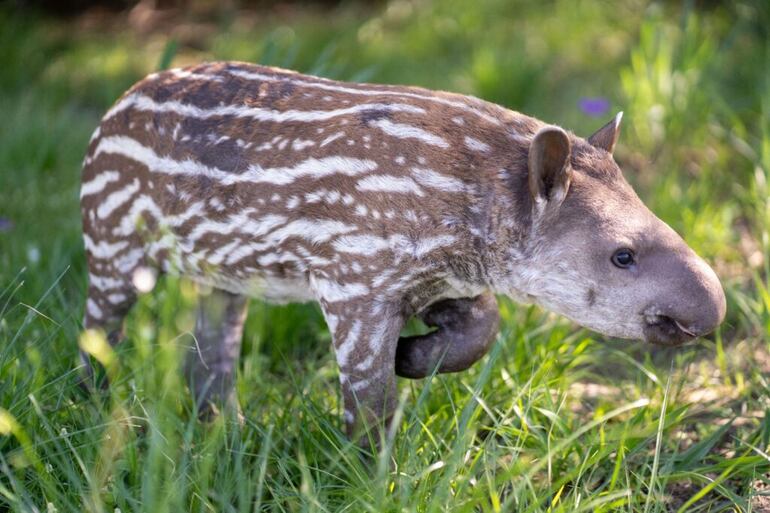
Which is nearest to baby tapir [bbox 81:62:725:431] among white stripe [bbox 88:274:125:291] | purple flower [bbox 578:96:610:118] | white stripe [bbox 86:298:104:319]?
white stripe [bbox 88:274:125:291]

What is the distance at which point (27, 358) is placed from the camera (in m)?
3.35

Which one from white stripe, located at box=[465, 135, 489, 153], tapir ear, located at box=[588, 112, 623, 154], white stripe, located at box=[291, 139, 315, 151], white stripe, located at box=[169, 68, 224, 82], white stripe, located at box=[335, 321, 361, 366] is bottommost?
white stripe, located at box=[335, 321, 361, 366]

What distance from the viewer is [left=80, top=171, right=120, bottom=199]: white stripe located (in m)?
3.53

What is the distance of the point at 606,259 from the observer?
2967mm

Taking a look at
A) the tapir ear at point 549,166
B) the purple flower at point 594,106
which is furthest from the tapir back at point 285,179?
the purple flower at point 594,106

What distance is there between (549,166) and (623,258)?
Answer: 0.36 m

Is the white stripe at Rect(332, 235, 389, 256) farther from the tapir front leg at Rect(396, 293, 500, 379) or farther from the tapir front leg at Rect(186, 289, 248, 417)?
the tapir front leg at Rect(186, 289, 248, 417)

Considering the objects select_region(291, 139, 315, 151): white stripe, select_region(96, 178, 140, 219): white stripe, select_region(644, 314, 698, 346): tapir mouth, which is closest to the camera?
select_region(644, 314, 698, 346): tapir mouth

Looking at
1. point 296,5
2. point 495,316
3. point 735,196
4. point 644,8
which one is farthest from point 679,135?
point 296,5

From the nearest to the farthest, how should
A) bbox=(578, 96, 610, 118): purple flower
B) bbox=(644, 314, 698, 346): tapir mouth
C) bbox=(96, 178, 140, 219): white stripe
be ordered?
bbox=(644, 314, 698, 346): tapir mouth → bbox=(96, 178, 140, 219): white stripe → bbox=(578, 96, 610, 118): purple flower

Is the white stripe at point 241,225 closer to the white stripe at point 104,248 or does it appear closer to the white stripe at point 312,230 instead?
the white stripe at point 312,230

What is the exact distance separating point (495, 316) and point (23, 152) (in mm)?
3459

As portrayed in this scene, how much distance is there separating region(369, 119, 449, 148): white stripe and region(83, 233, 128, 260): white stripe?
108cm

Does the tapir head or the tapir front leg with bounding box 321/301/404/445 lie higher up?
the tapir head
